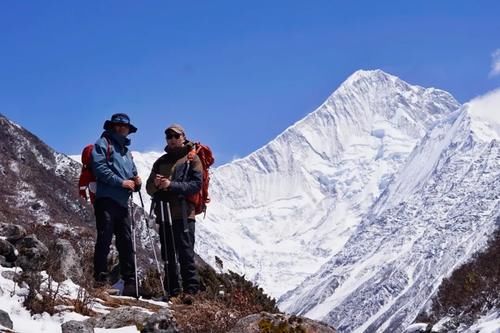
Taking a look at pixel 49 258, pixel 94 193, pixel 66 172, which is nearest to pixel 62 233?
pixel 94 193

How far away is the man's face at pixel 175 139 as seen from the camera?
1127cm

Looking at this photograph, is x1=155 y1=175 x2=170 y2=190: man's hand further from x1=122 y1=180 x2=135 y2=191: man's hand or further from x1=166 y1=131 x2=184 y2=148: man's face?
x1=166 y1=131 x2=184 y2=148: man's face

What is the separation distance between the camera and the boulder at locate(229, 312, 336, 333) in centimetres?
791

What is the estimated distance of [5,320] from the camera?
7.46 meters

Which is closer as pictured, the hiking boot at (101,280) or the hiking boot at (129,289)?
the hiking boot at (101,280)

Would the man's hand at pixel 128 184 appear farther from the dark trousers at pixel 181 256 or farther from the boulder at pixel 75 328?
the boulder at pixel 75 328

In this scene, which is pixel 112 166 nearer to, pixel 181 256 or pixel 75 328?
pixel 181 256

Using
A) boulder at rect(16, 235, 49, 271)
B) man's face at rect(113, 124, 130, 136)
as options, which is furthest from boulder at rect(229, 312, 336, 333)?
man's face at rect(113, 124, 130, 136)

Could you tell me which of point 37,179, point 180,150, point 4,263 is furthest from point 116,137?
point 37,179

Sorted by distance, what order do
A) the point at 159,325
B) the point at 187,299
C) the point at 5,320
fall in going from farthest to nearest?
the point at 187,299, the point at 159,325, the point at 5,320

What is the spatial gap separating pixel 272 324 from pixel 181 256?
3382 mm

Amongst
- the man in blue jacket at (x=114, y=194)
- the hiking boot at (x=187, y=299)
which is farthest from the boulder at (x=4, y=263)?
the hiking boot at (x=187, y=299)

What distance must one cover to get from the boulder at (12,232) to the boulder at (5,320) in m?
3.40

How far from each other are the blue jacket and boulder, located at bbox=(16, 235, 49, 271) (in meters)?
1.21
